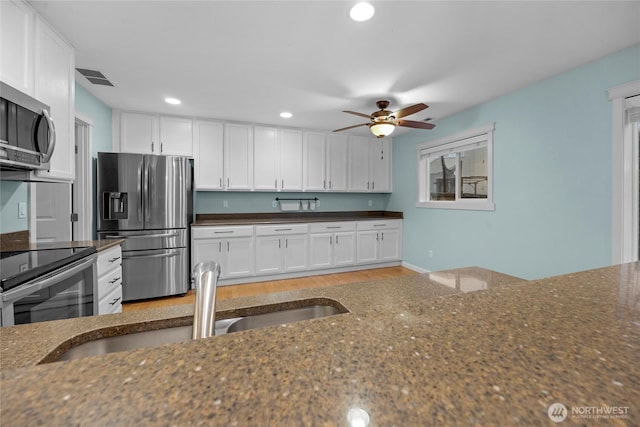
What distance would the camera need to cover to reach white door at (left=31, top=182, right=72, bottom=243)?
8.43ft

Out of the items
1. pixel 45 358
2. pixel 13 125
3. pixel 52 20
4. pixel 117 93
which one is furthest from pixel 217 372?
pixel 117 93

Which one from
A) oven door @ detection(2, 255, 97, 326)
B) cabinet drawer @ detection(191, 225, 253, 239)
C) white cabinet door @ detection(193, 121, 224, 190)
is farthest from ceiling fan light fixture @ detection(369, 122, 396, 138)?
oven door @ detection(2, 255, 97, 326)

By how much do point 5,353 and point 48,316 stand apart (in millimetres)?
1193

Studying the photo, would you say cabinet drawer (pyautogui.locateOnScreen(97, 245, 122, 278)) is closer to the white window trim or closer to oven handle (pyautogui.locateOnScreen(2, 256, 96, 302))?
oven handle (pyautogui.locateOnScreen(2, 256, 96, 302))

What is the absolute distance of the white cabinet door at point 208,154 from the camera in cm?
382

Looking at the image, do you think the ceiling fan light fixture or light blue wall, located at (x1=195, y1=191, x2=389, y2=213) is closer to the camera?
the ceiling fan light fixture

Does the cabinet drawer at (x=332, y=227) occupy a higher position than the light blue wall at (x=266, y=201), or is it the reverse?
the light blue wall at (x=266, y=201)

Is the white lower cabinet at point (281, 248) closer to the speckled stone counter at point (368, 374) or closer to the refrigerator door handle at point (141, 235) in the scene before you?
the refrigerator door handle at point (141, 235)

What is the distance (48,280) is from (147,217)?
1921 mm

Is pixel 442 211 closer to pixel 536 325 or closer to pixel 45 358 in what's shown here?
pixel 536 325

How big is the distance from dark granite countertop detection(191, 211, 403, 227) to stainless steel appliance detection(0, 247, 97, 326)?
1853 millimetres

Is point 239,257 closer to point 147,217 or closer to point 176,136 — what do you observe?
point 147,217

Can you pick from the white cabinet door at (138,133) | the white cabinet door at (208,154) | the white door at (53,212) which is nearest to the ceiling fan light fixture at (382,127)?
the white cabinet door at (208,154)
